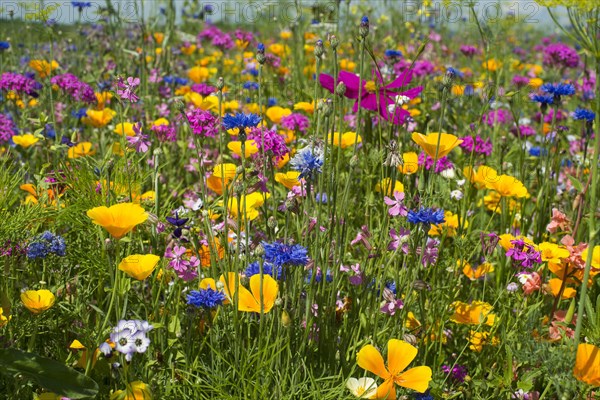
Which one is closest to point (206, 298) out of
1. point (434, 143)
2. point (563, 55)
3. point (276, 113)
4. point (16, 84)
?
point (434, 143)

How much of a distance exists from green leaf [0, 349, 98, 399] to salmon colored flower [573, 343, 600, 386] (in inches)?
38.8

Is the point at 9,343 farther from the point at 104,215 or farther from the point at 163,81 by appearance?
the point at 163,81

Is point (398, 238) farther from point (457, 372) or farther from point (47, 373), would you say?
point (47, 373)

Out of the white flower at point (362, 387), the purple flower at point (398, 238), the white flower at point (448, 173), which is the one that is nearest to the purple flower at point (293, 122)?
the white flower at point (448, 173)

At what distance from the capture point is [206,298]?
1.39m

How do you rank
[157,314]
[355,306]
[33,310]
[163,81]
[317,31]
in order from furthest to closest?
[317,31] → [163,81] → [355,306] → [157,314] → [33,310]

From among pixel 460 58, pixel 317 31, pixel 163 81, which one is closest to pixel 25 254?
pixel 163 81

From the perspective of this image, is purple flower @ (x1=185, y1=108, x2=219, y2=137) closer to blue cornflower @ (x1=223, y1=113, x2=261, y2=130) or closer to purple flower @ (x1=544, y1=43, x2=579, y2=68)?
blue cornflower @ (x1=223, y1=113, x2=261, y2=130)

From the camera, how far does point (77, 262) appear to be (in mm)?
1817

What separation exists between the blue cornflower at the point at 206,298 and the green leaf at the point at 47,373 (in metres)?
0.26

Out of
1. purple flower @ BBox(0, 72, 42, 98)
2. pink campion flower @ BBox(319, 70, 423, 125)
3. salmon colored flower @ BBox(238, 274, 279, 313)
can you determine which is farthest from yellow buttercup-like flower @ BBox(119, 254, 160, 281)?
purple flower @ BBox(0, 72, 42, 98)

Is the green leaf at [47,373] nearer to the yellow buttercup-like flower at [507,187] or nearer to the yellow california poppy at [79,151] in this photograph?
the yellow california poppy at [79,151]

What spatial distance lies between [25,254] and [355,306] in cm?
87

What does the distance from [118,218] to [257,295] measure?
333 millimetres
